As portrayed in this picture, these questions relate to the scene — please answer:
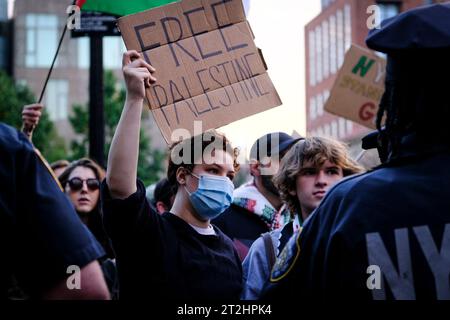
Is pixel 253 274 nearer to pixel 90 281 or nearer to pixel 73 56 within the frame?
pixel 90 281

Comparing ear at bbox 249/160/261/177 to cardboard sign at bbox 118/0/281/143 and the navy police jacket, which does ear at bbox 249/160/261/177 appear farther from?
the navy police jacket

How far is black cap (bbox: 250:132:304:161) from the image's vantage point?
576cm

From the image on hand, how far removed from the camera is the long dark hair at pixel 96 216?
6586 mm

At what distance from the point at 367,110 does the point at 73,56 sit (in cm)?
5729

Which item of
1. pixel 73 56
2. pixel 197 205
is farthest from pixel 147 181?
pixel 197 205

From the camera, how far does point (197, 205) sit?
4.16 metres

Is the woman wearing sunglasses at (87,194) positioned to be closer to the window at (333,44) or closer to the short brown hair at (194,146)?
the short brown hair at (194,146)

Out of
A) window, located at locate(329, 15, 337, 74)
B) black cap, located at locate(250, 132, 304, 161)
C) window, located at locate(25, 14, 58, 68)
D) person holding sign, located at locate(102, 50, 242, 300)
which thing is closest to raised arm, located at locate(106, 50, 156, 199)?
person holding sign, located at locate(102, 50, 242, 300)

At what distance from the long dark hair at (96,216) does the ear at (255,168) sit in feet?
4.24

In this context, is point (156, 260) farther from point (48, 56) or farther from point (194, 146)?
point (48, 56)

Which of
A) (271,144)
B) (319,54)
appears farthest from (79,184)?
(319,54)

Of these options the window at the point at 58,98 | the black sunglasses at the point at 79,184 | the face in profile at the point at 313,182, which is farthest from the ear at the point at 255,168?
the window at the point at 58,98

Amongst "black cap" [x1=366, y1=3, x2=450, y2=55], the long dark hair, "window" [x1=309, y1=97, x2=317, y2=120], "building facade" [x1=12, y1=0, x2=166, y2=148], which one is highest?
"black cap" [x1=366, y1=3, x2=450, y2=55]

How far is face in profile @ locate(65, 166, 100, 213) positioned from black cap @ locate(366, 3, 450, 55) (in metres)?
4.46
